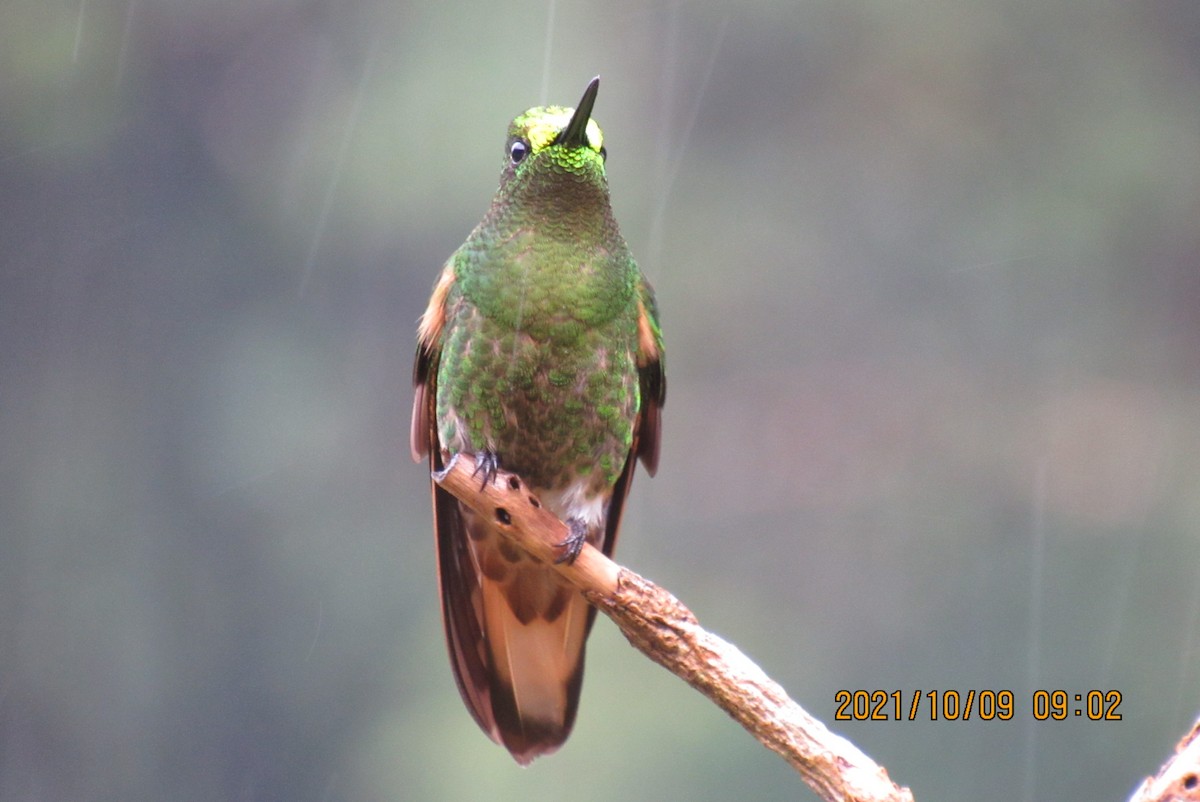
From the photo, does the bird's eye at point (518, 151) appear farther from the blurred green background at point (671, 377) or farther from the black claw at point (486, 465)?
the blurred green background at point (671, 377)

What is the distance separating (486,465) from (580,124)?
1.95ft

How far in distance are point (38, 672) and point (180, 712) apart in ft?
1.47

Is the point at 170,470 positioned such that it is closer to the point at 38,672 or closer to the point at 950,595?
the point at 38,672

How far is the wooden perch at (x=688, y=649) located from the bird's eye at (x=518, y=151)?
0.54 meters

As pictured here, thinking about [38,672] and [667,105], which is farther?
[667,105]

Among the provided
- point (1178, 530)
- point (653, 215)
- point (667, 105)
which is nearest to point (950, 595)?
point (1178, 530)

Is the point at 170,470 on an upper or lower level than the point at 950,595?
upper

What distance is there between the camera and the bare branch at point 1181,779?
131 centimetres

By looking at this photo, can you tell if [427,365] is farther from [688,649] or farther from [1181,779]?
[1181,779]

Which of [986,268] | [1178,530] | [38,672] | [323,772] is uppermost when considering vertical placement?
[986,268]

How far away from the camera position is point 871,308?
3857 mm

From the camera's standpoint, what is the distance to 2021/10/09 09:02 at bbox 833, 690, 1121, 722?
3.46 metres

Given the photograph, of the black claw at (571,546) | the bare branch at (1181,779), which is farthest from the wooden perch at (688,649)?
the bare branch at (1181,779)

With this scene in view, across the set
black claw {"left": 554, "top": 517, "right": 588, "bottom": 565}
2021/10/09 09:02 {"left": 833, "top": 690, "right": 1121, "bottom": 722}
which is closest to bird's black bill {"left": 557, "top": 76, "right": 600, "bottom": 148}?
black claw {"left": 554, "top": 517, "right": 588, "bottom": 565}
